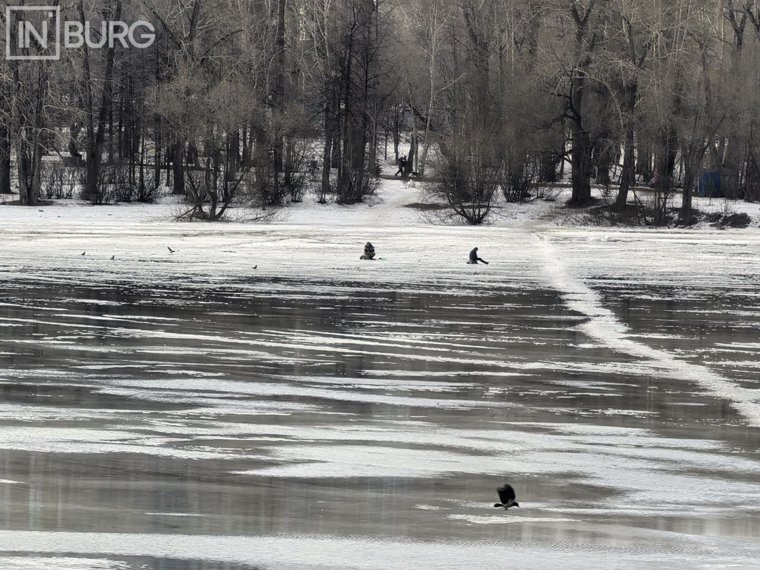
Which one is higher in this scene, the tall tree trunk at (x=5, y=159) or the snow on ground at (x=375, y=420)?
the tall tree trunk at (x=5, y=159)

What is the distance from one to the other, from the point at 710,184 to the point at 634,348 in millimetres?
46595

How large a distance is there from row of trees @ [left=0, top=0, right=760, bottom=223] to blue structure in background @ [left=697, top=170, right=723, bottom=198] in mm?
731

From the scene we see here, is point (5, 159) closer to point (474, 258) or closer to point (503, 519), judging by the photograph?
point (474, 258)

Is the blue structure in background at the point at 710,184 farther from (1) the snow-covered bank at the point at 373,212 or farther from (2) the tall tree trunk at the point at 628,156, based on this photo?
(2) the tall tree trunk at the point at 628,156

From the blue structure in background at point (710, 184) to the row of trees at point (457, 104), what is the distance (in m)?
0.73

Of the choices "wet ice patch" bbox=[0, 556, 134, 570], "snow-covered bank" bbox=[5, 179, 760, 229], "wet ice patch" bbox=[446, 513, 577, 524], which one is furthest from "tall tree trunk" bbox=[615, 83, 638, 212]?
"wet ice patch" bbox=[0, 556, 134, 570]

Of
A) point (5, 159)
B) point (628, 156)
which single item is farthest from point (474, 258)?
point (5, 159)

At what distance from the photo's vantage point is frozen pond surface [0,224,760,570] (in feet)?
Answer: 20.3

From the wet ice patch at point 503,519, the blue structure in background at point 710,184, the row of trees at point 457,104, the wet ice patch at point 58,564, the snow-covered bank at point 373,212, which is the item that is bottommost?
the snow-covered bank at point 373,212

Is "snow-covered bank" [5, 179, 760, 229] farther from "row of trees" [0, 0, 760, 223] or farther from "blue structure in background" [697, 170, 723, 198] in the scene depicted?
"blue structure in background" [697, 170, 723, 198]

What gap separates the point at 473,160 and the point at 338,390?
3841cm

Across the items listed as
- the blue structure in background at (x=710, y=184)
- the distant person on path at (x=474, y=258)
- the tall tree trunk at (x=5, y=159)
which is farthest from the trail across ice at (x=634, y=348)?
the tall tree trunk at (x=5, y=159)

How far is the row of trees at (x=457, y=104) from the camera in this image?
48594 mm

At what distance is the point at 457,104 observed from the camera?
200 feet
